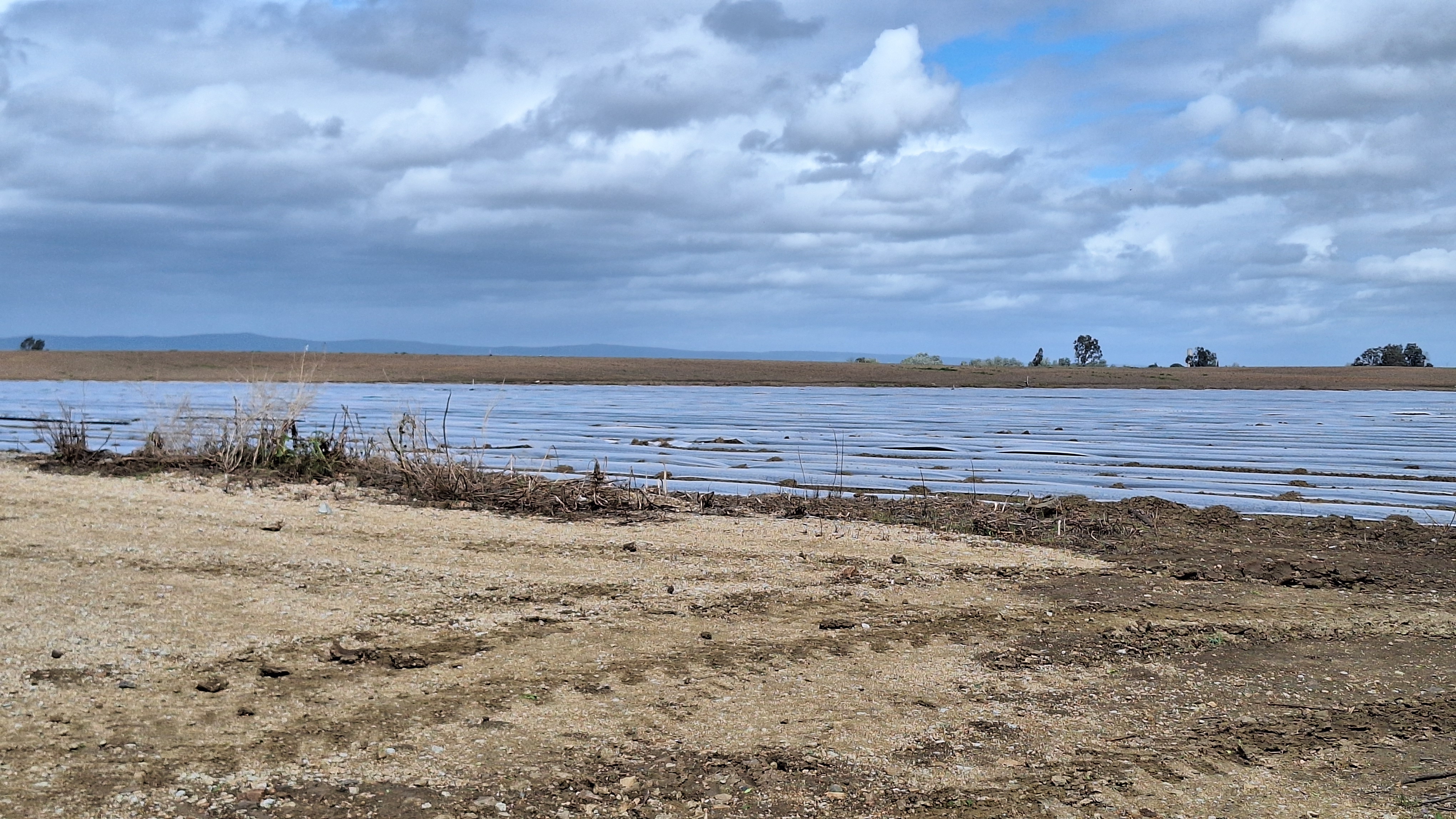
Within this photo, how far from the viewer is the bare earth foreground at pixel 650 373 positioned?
40875mm

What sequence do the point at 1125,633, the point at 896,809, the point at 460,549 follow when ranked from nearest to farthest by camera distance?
the point at 896,809 → the point at 1125,633 → the point at 460,549

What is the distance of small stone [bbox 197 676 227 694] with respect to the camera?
4.75 meters

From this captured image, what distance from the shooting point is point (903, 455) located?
55.3 feet

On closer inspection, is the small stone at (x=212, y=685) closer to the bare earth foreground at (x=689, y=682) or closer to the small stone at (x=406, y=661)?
the bare earth foreground at (x=689, y=682)

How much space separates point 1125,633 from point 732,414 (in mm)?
20099

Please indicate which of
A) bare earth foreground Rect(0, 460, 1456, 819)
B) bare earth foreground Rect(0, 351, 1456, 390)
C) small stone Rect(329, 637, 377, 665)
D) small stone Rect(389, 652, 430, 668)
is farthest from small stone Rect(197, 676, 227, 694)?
bare earth foreground Rect(0, 351, 1456, 390)

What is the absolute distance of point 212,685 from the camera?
189 inches

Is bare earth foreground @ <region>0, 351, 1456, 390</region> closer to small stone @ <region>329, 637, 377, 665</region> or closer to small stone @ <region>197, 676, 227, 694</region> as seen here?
small stone @ <region>329, 637, 377, 665</region>

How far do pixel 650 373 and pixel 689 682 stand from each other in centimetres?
4235

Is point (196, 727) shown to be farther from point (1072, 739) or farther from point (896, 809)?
point (1072, 739)

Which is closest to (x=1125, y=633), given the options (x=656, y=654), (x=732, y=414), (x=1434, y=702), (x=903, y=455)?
(x=1434, y=702)

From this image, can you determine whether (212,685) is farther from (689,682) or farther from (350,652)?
(689,682)

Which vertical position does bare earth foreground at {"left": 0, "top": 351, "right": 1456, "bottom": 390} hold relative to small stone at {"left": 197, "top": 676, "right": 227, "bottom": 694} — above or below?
above

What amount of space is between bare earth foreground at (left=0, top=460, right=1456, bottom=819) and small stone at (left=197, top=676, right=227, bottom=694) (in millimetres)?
38
